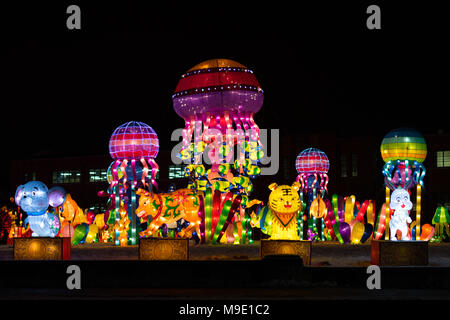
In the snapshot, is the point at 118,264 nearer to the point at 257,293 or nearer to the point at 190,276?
the point at 190,276

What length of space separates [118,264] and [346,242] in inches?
549

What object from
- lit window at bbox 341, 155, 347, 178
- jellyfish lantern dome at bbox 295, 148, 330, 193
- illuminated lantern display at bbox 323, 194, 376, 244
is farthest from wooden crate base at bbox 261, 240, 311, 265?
lit window at bbox 341, 155, 347, 178

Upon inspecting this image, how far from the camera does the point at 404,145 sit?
965 inches

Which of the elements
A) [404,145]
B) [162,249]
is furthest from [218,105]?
[162,249]

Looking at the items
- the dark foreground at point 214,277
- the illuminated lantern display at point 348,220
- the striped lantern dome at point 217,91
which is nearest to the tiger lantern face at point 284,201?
the dark foreground at point 214,277

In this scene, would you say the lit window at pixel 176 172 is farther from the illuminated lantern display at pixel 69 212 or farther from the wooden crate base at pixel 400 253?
the wooden crate base at pixel 400 253

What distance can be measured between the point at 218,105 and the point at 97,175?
29.2 metres

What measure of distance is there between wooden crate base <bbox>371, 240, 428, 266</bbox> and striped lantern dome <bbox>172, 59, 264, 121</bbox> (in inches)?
411

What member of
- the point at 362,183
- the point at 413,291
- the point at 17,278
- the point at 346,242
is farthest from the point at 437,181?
the point at 17,278

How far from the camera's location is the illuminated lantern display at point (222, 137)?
25.8m

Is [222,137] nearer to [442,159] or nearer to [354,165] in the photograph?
[442,159]

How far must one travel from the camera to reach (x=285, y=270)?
15.3 metres

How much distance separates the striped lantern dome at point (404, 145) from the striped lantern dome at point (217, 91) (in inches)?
212

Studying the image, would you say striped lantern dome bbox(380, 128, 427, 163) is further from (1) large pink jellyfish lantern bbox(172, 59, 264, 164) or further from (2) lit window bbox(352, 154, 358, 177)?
(2) lit window bbox(352, 154, 358, 177)
